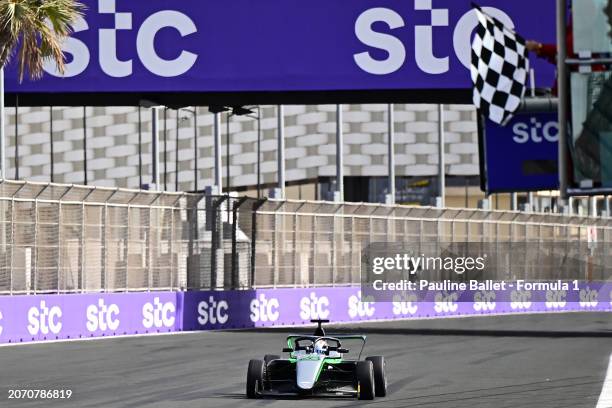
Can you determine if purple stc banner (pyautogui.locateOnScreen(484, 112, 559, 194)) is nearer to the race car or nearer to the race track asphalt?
the race track asphalt

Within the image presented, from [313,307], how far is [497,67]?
21.4 m

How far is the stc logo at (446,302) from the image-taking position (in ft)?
133

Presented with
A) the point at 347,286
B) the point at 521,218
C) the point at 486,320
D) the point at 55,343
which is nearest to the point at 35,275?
the point at 55,343

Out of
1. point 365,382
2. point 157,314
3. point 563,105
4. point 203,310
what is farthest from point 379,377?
point 203,310

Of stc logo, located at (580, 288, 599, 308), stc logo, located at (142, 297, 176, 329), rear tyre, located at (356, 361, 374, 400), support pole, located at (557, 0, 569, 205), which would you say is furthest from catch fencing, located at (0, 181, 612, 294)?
support pole, located at (557, 0, 569, 205)

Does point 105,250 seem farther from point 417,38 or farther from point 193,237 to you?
point 417,38

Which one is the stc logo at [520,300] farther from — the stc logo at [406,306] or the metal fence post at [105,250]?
the metal fence post at [105,250]

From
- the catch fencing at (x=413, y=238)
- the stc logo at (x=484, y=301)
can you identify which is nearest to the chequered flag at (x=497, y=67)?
the catch fencing at (x=413, y=238)

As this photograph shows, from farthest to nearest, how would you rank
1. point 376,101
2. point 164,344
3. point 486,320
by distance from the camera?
point 486,320, point 376,101, point 164,344

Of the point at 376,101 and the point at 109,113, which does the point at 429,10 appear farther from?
the point at 109,113

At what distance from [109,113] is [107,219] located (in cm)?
4757

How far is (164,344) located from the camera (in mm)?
23984

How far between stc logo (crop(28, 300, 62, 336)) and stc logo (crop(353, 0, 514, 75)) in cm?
710

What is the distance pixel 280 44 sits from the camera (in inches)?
999
